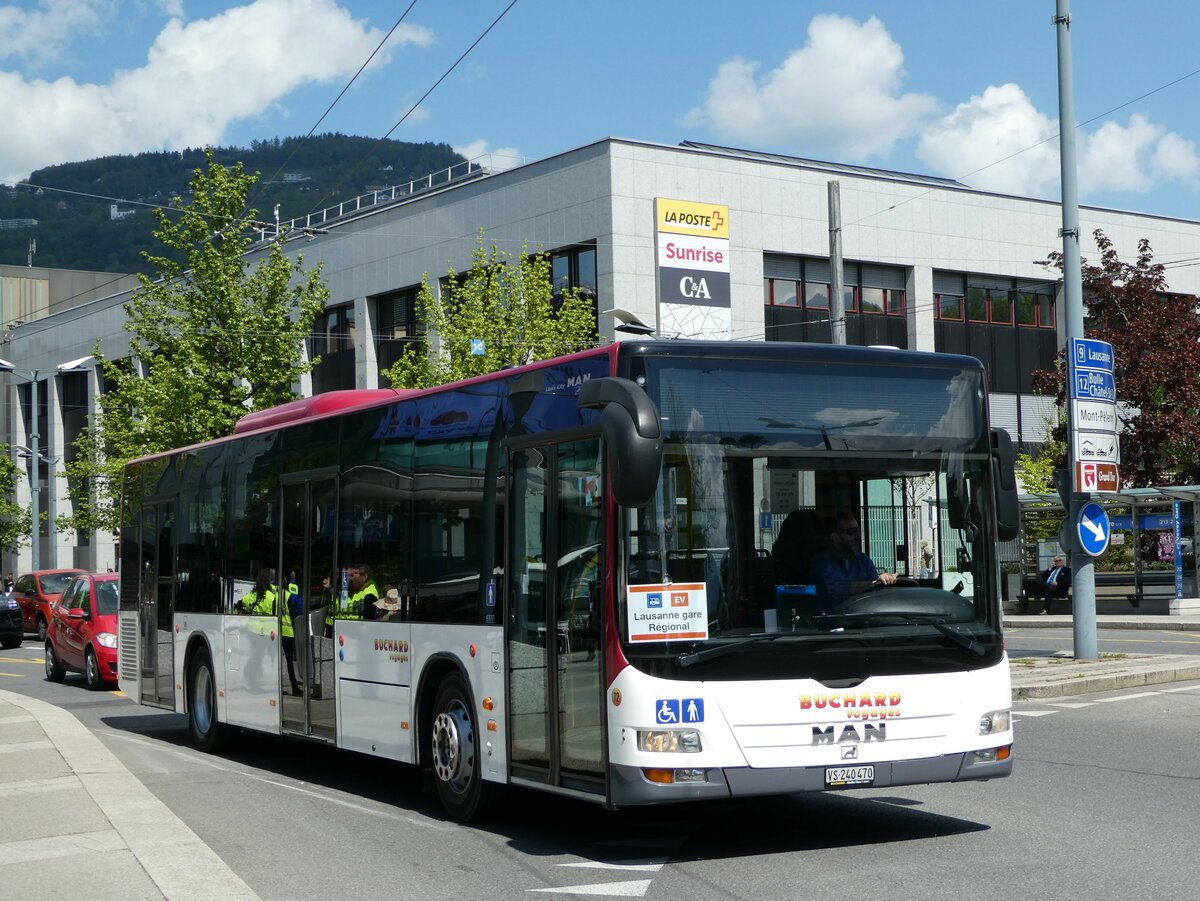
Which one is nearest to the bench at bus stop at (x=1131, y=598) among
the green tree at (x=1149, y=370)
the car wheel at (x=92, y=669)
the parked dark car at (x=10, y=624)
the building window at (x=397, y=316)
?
the green tree at (x=1149, y=370)

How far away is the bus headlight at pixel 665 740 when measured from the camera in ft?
27.2

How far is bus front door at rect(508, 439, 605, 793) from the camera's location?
8703 mm

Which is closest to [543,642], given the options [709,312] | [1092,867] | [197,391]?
[1092,867]

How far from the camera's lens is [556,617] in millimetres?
9070

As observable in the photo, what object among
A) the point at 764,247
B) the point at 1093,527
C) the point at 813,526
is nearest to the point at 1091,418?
the point at 1093,527

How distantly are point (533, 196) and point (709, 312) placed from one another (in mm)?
12027

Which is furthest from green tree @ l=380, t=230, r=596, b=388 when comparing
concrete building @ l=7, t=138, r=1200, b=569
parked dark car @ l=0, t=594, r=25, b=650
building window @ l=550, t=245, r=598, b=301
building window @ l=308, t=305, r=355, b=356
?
building window @ l=308, t=305, r=355, b=356

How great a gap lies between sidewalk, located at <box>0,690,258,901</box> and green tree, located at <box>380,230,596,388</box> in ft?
81.1

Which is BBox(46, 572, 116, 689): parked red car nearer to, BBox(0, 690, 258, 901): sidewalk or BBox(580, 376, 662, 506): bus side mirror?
BBox(0, 690, 258, 901): sidewalk

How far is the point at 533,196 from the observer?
43469 millimetres

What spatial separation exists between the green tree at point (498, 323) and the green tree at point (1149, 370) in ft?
36.3

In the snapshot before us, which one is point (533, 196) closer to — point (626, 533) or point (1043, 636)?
point (1043, 636)

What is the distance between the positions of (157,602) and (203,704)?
1748mm

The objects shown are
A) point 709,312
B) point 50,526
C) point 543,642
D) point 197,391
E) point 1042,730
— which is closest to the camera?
point 543,642
